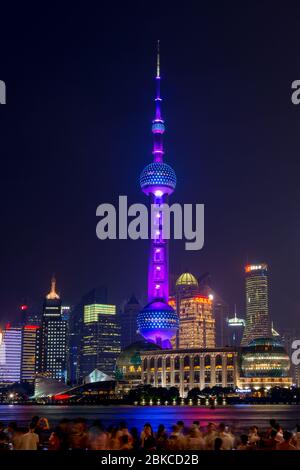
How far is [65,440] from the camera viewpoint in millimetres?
34719
